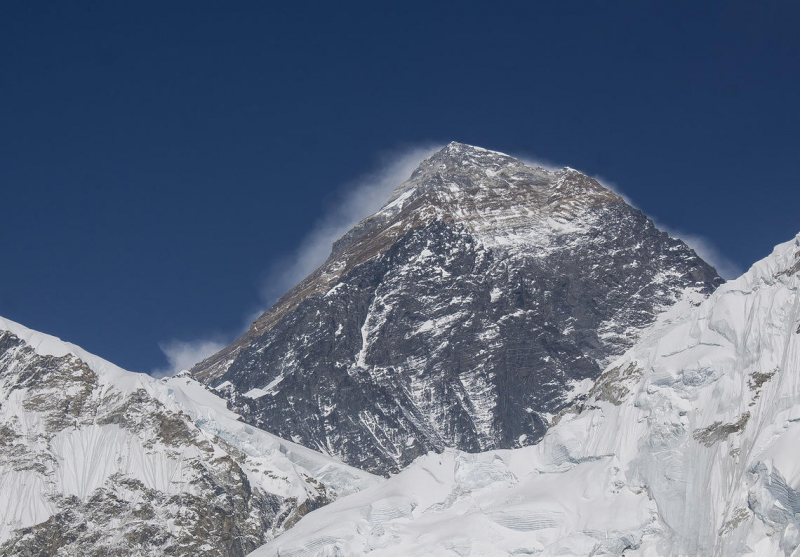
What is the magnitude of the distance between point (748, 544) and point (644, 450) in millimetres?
19028

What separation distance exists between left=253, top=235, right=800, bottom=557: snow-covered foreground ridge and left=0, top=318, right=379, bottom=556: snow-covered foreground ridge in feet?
142

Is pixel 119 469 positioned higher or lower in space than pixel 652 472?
higher

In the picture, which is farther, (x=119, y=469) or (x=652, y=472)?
(x=119, y=469)

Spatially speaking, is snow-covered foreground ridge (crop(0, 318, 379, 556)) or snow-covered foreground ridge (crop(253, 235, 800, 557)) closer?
snow-covered foreground ridge (crop(253, 235, 800, 557))

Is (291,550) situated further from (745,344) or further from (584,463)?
(745,344)

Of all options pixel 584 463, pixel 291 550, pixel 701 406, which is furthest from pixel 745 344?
pixel 291 550

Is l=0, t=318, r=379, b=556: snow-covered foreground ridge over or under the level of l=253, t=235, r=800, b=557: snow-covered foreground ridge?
over

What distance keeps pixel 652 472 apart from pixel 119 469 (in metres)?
85.6

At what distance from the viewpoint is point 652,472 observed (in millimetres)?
101312

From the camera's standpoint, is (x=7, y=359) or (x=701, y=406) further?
(x=7, y=359)

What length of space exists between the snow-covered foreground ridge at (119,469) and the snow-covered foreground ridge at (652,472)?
4327 centimetres

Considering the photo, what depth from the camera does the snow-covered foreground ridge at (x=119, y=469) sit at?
6102 inches

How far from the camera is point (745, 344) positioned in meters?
102

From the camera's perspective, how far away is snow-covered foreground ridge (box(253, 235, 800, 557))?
89.4 metres
